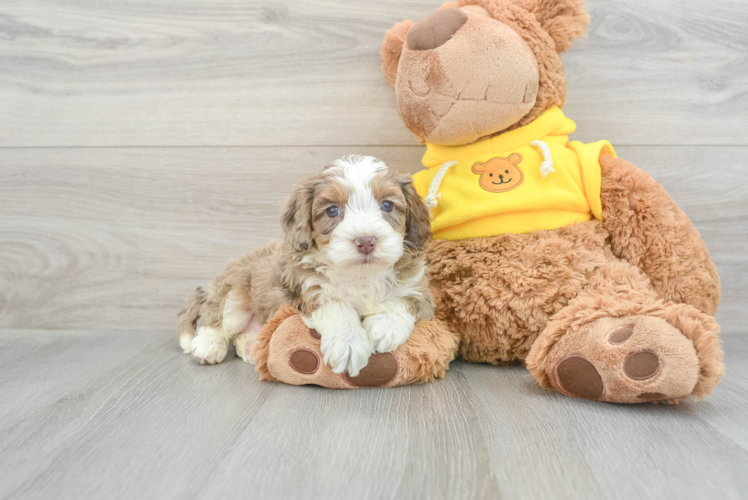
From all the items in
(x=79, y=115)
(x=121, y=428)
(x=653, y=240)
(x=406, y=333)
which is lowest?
(x=121, y=428)

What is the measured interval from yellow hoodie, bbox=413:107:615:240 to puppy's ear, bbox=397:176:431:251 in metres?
0.11

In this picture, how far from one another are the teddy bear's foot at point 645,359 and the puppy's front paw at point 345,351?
1.60ft

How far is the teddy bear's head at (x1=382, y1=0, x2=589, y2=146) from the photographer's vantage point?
1.42 m

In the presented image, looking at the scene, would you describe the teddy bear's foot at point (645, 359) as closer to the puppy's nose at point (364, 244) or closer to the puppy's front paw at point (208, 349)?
the puppy's nose at point (364, 244)

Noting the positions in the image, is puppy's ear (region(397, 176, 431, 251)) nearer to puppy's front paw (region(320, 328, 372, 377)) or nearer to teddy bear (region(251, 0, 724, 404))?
teddy bear (region(251, 0, 724, 404))

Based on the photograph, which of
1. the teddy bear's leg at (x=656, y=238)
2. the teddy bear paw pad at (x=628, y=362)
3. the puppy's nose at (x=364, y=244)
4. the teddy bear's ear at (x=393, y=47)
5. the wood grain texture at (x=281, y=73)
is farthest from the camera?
the wood grain texture at (x=281, y=73)

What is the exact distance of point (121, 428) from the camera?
1.16 meters

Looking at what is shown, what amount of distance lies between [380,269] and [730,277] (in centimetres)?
150

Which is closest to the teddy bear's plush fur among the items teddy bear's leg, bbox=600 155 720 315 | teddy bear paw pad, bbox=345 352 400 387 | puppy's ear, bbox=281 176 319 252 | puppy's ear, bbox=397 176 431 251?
teddy bear's leg, bbox=600 155 720 315

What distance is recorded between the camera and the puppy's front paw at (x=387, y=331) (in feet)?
4.41

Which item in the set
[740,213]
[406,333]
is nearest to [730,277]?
[740,213]

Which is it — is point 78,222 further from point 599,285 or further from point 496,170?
point 599,285

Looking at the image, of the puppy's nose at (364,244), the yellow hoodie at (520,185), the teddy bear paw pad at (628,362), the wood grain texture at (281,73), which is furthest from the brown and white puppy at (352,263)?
the wood grain texture at (281,73)

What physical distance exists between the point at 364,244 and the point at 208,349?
0.74 m
